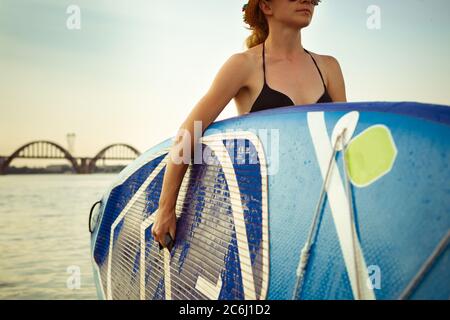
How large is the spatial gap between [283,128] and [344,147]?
0.30 meters

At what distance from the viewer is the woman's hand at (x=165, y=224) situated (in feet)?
5.71

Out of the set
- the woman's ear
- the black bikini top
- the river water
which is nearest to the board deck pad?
the black bikini top

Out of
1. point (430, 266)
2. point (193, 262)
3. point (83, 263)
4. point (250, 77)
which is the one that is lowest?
point (83, 263)

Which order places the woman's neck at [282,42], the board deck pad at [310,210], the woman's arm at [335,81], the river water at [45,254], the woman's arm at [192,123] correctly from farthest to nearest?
the river water at [45,254] < the woman's arm at [335,81] < the woman's neck at [282,42] < the woman's arm at [192,123] < the board deck pad at [310,210]

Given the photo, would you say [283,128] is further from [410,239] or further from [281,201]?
[410,239]

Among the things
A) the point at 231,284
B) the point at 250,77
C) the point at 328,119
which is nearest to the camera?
the point at 328,119

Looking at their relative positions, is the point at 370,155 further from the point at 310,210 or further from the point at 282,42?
the point at 282,42

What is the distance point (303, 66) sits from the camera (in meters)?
1.93

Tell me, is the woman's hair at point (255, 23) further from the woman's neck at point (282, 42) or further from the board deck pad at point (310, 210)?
the board deck pad at point (310, 210)

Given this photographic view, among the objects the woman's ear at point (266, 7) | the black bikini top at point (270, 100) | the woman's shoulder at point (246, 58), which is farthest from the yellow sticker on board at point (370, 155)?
the woman's ear at point (266, 7)

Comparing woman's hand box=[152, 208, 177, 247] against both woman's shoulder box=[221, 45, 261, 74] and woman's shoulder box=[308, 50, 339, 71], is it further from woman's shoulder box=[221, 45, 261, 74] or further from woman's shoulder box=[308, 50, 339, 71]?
woman's shoulder box=[308, 50, 339, 71]

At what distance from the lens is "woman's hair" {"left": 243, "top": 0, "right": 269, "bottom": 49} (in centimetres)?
203

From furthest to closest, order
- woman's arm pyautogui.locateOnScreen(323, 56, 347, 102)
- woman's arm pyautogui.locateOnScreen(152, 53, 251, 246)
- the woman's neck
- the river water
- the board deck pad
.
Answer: the river water → woman's arm pyautogui.locateOnScreen(323, 56, 347, 102) → the woman's neck → woman's arm pyautogui.locateOnScreen(152, 53, 251, 246) → the board deck pad
